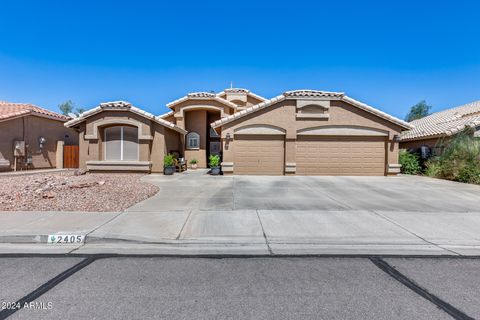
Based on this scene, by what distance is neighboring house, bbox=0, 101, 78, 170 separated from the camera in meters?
17.7

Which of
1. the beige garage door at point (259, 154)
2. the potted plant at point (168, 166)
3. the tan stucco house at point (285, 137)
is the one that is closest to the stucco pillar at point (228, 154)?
the tan stucco house at point (285, 137)

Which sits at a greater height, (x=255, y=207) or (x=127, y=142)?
(x=127, y=142)

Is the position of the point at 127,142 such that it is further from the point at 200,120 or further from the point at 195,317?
the point at 195,317

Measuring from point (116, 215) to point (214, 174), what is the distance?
397 inches

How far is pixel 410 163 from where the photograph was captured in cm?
1838

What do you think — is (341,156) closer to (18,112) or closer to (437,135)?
(437,135)

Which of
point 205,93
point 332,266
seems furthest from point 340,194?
point 205,93

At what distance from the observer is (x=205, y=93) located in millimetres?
22484

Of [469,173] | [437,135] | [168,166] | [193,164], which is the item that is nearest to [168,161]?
[168,166]

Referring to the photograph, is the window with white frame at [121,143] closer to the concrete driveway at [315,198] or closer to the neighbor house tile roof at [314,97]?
the neighbor house tile roof at [314,97]

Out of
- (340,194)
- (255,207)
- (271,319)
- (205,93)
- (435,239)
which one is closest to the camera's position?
(271,319)

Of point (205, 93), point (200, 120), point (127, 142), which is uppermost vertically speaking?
point (205, 93)

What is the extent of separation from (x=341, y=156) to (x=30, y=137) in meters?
20.9

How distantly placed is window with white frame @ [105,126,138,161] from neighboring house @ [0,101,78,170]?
20.9ft
